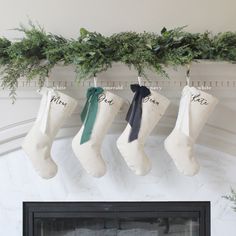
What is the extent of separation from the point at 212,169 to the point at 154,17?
2.45 ft

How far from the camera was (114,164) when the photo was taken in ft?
6.64

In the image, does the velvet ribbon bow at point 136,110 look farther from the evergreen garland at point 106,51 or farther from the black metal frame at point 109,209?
the black metal frame at point 109,209

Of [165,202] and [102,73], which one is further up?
[102,73]

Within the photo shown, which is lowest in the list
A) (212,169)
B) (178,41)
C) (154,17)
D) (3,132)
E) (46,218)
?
(46,218)

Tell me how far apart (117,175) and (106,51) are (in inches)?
22.4

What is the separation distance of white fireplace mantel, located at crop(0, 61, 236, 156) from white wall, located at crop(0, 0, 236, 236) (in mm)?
16

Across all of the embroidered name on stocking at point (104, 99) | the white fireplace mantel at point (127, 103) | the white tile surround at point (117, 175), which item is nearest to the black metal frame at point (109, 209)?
the white tile surround at point (117, 175)

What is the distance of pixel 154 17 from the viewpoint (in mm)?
2031

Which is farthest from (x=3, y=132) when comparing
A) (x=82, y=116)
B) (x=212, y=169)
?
(x=212, y=169)

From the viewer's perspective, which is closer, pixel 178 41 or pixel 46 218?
pixel 178 41

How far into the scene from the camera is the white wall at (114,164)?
2023 millimetres

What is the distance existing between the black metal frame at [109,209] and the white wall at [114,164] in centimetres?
3

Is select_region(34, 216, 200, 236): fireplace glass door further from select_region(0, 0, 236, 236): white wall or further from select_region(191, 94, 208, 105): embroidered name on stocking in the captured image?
select_region(191, 94, 208, 105): embroidered name on stocking

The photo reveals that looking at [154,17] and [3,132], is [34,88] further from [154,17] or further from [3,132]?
[154,17]
